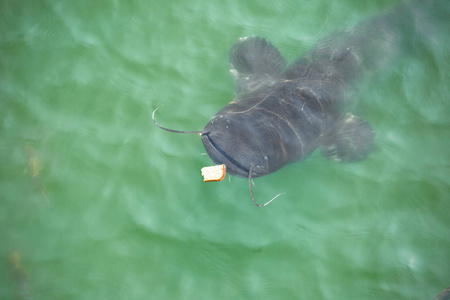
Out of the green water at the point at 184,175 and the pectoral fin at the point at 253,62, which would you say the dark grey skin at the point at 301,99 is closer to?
the pectoral fin at the point at 253,62

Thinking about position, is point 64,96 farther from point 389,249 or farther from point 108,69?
point 389,249

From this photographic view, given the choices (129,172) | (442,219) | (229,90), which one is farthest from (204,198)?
(442,219)

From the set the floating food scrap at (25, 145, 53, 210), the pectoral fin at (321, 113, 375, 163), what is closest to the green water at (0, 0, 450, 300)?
the floating food scrap at (25, 145, 53, 210)

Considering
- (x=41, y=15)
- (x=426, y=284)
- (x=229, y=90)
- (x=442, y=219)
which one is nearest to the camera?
(x=426, y=284)

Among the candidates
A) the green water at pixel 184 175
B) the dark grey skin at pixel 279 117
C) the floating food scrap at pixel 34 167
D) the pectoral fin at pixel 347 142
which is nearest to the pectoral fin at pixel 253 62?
the dark grey skin at pixel 279 117

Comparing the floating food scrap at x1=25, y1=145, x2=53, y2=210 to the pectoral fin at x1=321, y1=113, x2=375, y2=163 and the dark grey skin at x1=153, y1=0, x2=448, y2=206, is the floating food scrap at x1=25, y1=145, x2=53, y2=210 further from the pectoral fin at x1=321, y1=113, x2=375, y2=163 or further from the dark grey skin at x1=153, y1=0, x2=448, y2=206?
the pectoral fin at x1=321, y1=113, x2=375, y2=163
